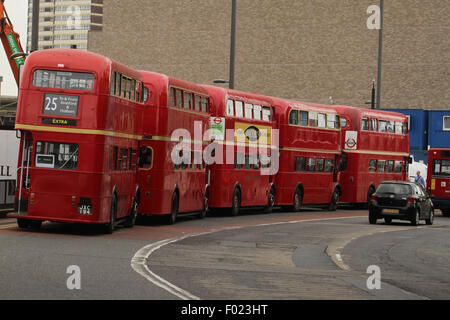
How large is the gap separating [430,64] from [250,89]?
15.8 m

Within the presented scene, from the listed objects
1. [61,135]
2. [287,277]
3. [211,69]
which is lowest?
[287,277]

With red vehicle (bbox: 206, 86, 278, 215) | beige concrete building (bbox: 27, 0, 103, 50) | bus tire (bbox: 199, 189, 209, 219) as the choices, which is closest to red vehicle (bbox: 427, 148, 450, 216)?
red vehicle (bbox: 206, 86, 278, 215)

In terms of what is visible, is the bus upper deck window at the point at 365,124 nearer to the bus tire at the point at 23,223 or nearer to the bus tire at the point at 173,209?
the bus tire at the point at 173,209

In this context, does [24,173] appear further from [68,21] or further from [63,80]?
[68,21]

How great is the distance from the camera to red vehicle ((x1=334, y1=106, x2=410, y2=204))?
147ft

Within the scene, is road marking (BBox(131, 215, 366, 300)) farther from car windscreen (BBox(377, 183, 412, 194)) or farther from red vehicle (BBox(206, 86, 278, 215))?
car windscreen (BBox(377, 183, 412, 194))

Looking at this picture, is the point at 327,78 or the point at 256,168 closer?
the point at 256,168

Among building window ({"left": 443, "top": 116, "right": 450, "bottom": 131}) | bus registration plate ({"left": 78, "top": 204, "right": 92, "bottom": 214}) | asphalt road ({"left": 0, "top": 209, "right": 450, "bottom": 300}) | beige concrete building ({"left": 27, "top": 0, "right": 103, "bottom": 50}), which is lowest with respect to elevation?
asphalt road ({"left": 0, "top": 209, "right": 450, "bottom": 300})

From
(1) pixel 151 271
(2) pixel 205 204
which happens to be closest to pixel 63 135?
(1) pixel 151 271

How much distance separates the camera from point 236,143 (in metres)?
34.6

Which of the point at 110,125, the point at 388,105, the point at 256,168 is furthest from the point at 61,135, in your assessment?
the point at 388,105

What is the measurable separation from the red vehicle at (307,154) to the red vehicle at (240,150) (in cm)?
100

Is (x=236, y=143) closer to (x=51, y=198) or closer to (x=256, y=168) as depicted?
(x=256, y=168)
